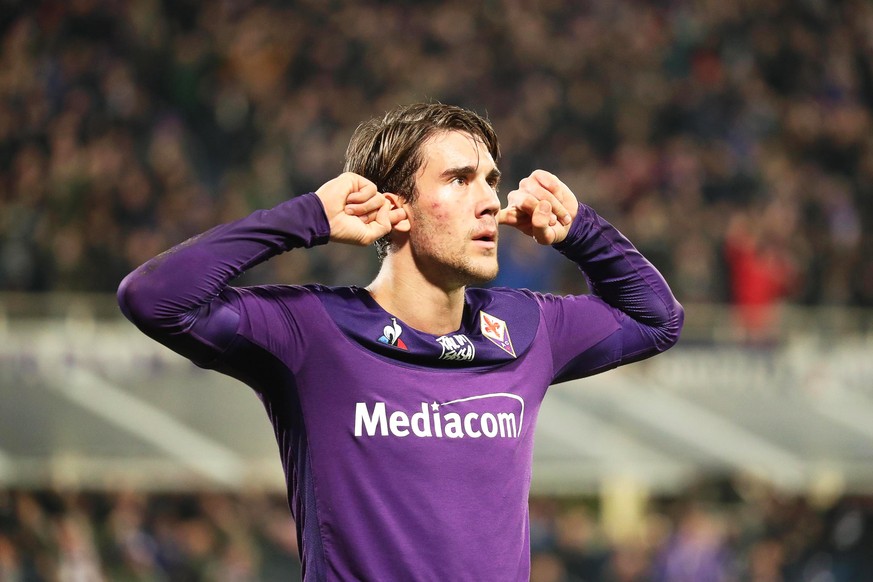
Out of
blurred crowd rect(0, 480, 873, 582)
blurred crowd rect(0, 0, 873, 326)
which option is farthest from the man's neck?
blurred crowd rect(0, 0, 873, 326)

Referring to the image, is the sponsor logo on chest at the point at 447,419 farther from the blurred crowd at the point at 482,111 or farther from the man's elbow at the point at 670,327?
the blurred crowd at the point at 482,111

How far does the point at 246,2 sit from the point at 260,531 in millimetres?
6070

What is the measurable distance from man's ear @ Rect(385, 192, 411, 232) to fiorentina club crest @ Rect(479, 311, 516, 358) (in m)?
0.30

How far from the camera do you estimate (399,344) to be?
2.95 m

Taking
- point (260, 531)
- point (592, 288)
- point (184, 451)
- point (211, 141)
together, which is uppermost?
point (211, 141)

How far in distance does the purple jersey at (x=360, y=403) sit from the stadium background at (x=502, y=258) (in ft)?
21.0

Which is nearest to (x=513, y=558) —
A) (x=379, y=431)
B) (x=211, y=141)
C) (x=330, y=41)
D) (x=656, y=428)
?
(x=379, y=431)

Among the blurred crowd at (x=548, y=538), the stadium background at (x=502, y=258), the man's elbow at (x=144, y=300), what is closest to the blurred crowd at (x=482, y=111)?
the stadium background at (x=502, y=258)

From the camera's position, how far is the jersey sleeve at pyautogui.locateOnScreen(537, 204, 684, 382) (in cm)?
325

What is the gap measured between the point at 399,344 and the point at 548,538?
6.95m

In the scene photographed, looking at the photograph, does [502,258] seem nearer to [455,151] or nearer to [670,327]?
[670,327]

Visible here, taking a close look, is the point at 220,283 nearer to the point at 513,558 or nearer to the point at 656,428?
the point at 513,558

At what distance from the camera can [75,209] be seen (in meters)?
10.2

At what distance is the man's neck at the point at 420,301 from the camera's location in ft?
10.0
